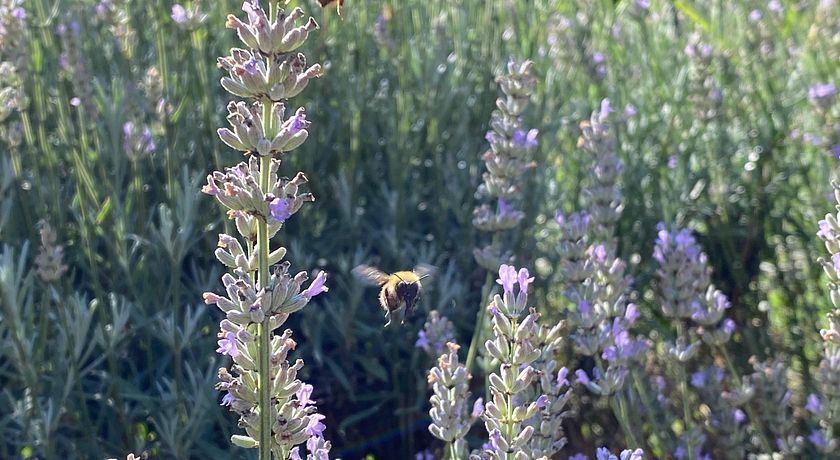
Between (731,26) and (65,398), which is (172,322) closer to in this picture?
(65,398)

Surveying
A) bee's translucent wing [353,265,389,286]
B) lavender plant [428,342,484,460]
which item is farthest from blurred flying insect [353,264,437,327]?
lavender plant [428,342,484,460]

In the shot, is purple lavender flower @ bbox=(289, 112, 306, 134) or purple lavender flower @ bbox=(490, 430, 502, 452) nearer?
purple lavender flower @ bbox=(289, 112, 306, 134)

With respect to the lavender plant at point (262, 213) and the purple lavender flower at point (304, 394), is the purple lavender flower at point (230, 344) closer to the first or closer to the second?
the lavender plant at point (262, 213)

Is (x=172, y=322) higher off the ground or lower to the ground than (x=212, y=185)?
lower

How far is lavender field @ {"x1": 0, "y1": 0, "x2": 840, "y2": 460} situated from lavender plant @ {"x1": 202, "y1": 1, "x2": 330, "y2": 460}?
0.20 feet

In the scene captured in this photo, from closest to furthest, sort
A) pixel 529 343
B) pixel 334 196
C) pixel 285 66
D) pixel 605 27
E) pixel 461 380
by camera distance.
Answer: pixel 285 66, pixel 529 343, pixel 461 380, pixel 334 196, pixel 605 27

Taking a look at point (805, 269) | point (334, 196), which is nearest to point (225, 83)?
point (334, 196)

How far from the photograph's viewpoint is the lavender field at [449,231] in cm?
216

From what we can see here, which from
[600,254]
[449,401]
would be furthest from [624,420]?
[449,401]

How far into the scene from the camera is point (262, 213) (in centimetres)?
121

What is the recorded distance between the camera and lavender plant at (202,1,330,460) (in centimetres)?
122

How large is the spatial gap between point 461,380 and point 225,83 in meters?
0.64

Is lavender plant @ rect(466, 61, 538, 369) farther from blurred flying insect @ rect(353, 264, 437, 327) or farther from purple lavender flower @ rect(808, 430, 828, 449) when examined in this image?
purple lavender flower @ rect(808, 430, 828, 449)

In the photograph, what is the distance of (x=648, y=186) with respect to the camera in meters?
3.40
